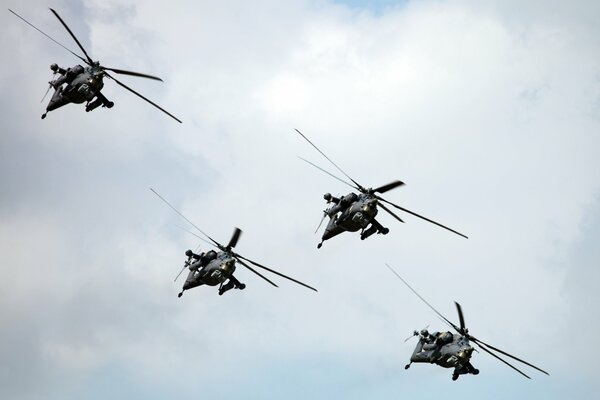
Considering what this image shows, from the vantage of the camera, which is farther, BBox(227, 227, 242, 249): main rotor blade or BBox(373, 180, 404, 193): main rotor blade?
BBox(227, 227, 242, 249): main rotor blade

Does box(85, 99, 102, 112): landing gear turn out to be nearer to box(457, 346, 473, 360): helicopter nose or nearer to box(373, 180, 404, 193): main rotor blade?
box(373, 180, 404, 193): main rotor blade

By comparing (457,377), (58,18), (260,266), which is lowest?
(457,377)

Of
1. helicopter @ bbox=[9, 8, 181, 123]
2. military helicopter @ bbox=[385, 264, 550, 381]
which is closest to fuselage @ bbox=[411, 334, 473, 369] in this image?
military helicopter @ bbox=[385, 264, 550, 381]

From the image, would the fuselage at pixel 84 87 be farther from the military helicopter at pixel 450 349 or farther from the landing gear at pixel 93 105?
the military helicopter at pixel 450 349

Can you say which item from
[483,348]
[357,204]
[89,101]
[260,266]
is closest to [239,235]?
[260,266]

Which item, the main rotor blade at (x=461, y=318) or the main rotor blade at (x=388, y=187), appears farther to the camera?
the main rotor blade at (x=461, y=318)

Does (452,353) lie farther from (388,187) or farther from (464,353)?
(388,187)

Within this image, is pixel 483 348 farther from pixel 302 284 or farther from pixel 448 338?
pixel 302 284

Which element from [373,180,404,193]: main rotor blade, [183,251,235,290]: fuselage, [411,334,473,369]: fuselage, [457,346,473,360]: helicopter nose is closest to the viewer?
[373,180,404,193]: main rotor blade

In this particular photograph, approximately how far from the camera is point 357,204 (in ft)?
386

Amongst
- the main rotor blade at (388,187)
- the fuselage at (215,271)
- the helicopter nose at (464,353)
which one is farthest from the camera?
the fuselage at (215,271)

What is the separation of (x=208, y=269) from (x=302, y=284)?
12090mm

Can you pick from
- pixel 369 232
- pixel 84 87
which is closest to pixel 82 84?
pixel 84 87

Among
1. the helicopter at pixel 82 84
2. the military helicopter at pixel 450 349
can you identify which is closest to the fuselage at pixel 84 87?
the helicopter at pixel 82 84
